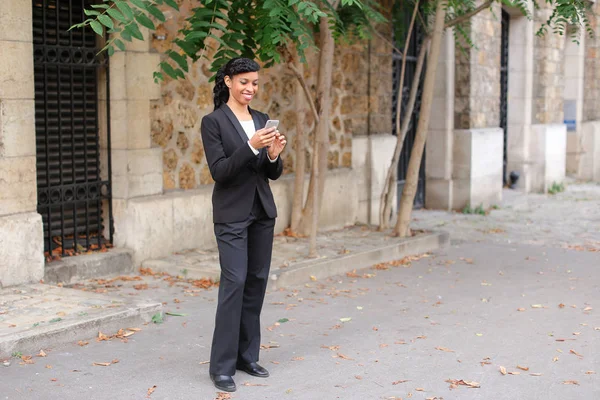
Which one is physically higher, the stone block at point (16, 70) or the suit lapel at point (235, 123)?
the stone block at point (16, 70)

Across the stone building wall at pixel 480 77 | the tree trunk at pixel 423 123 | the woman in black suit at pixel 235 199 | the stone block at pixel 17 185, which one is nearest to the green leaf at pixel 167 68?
the stone block at pixel 17 185

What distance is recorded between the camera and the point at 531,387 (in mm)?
5367

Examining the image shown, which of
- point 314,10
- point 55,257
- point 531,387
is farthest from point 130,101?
point 531,387

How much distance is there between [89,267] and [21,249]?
827 millimetres

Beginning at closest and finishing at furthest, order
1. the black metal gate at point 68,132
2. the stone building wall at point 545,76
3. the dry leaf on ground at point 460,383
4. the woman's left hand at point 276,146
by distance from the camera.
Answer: the woman's left hand at point 276,146 → the dry leaf on ground at point 460,383 → the black metal gate at point 68,132 → the stone building wall at point 545,76

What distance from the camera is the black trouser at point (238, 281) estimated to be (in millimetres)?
5250

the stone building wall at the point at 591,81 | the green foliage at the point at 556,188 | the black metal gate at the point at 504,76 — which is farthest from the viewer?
the stone building wall at the point at 591,81

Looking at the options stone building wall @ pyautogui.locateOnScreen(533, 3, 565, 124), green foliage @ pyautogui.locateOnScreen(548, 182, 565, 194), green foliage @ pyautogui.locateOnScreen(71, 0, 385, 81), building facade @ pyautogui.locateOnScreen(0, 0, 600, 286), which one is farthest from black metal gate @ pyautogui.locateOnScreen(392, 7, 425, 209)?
green foliage @ pyautogui.locateOnScreen(71, 0, 385, 81)

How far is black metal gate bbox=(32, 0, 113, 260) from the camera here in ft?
26.8

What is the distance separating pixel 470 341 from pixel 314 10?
2.67m

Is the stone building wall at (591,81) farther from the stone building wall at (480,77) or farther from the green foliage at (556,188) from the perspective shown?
the stone building wall at (480,77)

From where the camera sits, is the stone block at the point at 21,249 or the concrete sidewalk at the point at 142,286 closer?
the concrete sidewalk at the point at 142,286

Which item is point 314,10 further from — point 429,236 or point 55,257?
point 429,236

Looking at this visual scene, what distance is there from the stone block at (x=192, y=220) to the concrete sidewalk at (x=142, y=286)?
0.54 feet
